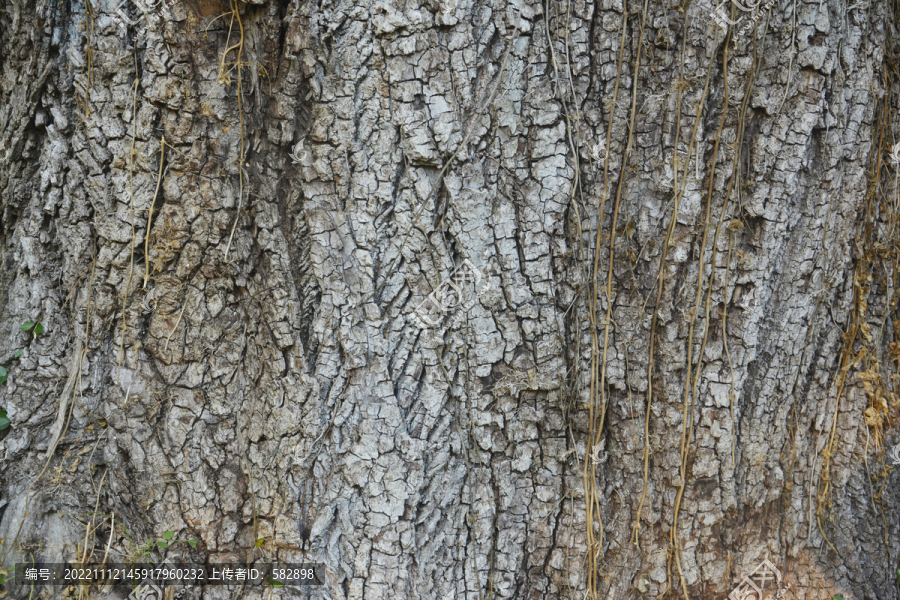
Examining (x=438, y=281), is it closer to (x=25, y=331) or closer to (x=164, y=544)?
(x=164, y=544)

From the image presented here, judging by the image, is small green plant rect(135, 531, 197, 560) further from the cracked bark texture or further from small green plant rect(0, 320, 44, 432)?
small green plant rect(0, 320, 44, 432)

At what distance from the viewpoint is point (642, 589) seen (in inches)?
67.9

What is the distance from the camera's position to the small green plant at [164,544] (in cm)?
177

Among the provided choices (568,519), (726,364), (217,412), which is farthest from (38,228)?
(726,364)

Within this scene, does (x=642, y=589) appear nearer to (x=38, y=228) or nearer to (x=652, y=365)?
(x=652, y=365)

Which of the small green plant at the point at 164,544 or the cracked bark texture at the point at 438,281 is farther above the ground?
the cracked bark texture at the point at 438,281

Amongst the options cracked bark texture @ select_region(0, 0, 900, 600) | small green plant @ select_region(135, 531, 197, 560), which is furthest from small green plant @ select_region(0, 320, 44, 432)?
small green plant @ select_region(135, 531, 197, 560)

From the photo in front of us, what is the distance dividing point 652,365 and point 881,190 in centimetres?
103

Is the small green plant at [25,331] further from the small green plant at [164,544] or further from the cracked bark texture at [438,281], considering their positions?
the small green plant at [164,544]

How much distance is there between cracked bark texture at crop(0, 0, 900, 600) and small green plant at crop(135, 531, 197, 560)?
0.11 ft

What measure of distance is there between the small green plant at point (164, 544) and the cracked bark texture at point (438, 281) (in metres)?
0.03

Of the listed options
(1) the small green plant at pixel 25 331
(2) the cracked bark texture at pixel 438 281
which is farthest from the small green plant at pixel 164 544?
(1) the small green plant at pixel 25 331

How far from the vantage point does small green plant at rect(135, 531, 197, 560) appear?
1768 mm

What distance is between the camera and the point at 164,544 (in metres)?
1.77
